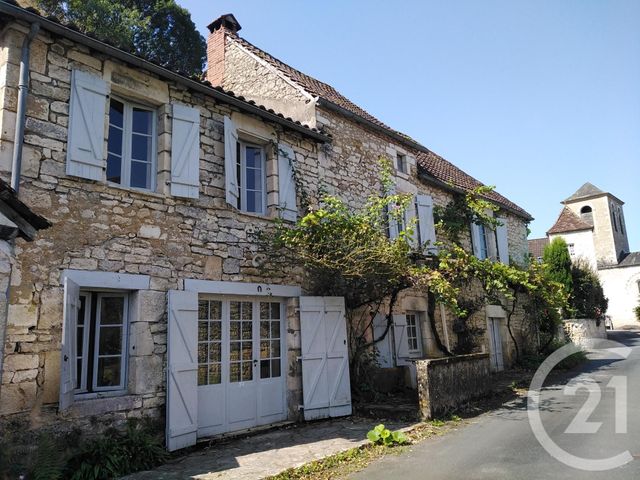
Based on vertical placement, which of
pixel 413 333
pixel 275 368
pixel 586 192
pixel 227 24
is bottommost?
pixel 275 368

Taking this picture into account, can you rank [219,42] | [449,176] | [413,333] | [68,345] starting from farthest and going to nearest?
[449,176]
[219,42]
[413,333]
[68,345]

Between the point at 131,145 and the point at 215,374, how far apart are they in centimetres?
313

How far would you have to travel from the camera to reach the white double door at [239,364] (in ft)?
19.7

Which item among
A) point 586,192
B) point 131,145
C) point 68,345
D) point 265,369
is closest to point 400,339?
point 265,369

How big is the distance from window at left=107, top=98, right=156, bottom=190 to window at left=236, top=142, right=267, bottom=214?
148 cm

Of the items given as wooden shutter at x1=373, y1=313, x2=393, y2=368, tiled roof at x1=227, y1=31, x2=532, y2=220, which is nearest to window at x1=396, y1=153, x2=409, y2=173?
tiled roof at x1=227, y1=31, x2=532, y2=220

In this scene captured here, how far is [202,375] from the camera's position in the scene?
5965 mm

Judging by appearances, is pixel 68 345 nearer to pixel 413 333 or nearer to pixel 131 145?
pixel 131 145

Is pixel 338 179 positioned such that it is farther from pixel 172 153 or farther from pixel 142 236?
pixel 142 236

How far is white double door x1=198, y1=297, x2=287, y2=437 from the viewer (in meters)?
6.00

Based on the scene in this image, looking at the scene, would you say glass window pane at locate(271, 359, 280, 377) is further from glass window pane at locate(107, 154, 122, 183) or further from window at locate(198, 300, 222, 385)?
glass window pane at locate(107, 154, 122, 183)

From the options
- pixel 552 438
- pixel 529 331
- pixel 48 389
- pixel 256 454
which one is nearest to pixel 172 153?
pixel 48 389

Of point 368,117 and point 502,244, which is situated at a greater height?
point 368,117

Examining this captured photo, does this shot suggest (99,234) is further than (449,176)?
No
